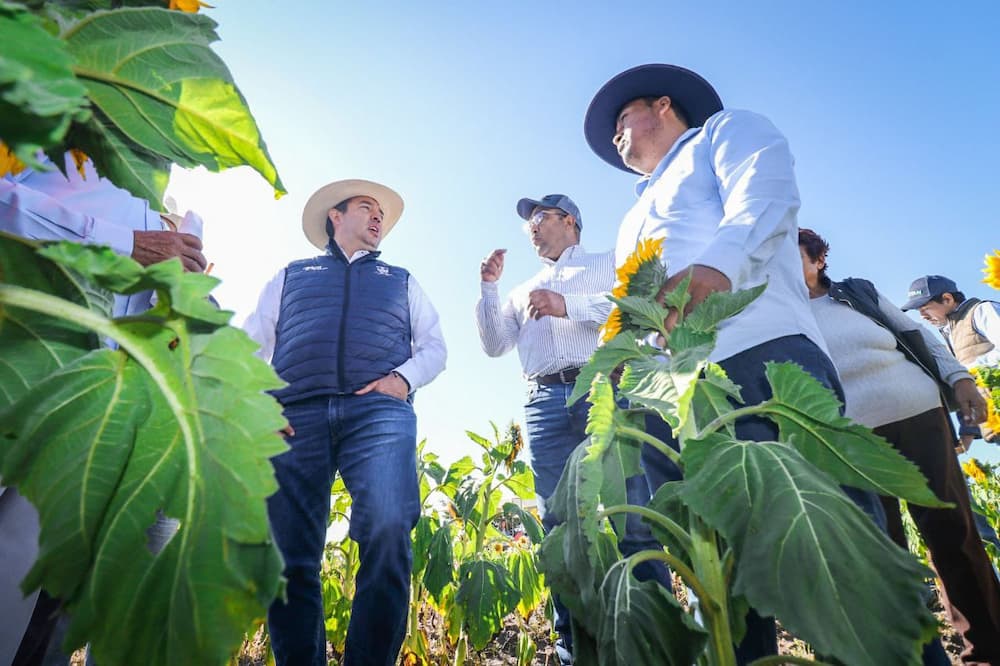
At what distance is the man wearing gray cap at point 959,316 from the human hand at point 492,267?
3.13 meters

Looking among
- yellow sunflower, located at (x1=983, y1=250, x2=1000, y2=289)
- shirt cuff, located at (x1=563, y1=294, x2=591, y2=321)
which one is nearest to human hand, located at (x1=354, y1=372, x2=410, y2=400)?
shirt cuff, located at (x1=563, y1=294, x2=591, y2=321)

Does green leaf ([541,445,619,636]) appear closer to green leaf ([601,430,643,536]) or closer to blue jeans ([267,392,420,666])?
green leaf ([601,430,643,536])

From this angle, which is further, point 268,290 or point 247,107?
point 268,290

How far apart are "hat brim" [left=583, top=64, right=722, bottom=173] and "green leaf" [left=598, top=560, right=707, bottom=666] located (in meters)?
1.89

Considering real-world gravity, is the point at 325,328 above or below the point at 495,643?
above

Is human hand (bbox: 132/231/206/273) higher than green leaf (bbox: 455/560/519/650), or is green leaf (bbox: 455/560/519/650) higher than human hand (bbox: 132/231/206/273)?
human hand (bbox: 132/231/206/273)

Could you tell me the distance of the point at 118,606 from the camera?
445 millimetres

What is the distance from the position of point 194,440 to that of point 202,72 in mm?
351

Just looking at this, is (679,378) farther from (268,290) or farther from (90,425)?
(268,290)

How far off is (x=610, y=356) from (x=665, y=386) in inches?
11.4

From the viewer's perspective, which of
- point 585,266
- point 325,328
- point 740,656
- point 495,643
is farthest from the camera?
point 495,643

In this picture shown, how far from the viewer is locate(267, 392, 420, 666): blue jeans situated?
218cm

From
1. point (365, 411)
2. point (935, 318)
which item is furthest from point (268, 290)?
point (935, 318)

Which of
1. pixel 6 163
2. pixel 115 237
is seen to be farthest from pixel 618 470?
pixel 115 237
